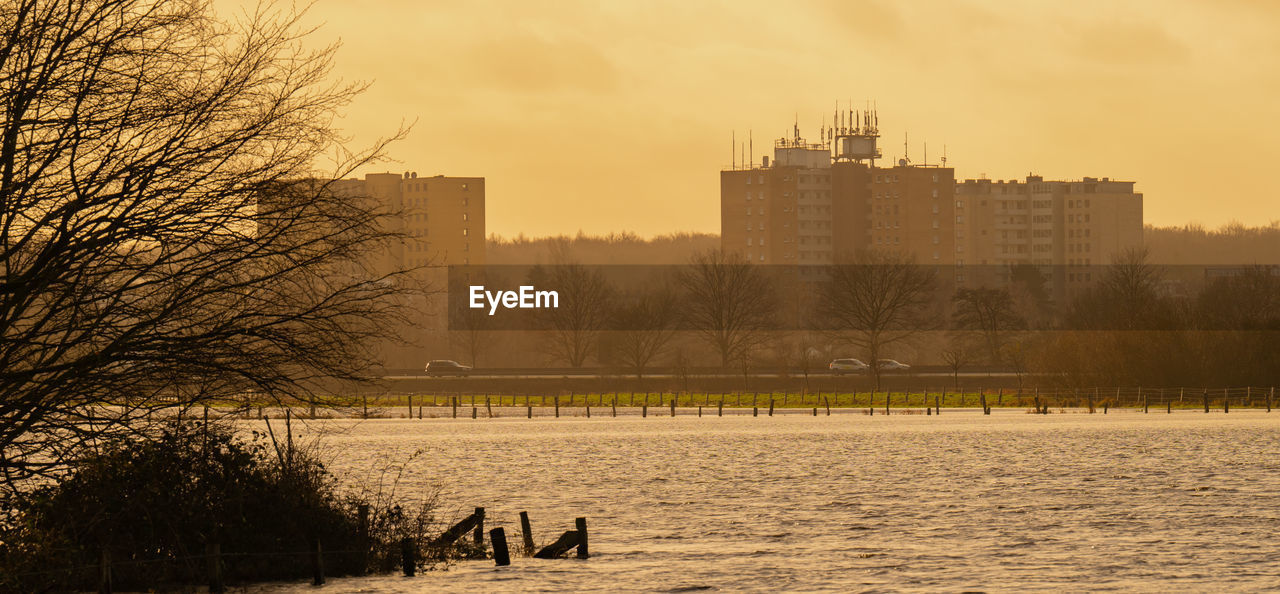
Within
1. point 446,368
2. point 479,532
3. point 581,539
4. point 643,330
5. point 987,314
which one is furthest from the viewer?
point 446,368

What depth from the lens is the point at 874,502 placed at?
4188cm

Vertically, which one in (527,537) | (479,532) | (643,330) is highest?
(643,330)

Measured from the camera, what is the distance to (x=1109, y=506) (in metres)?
39.9

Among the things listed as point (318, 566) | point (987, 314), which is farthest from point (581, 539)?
point (987, 314)

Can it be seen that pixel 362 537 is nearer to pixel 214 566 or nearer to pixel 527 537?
pixel 214 566

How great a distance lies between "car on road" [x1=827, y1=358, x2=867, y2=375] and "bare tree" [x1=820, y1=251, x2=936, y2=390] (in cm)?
207

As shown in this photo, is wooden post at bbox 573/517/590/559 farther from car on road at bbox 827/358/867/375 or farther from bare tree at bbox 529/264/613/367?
bare tree at bbox 529/264/613/367

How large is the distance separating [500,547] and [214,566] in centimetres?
518

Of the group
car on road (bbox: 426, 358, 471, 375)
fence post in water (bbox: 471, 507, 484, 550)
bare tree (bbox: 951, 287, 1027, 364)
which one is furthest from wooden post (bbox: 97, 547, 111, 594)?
bare tree (bbox: 951, 287, 1027, 364)

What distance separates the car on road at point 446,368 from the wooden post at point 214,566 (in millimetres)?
99801

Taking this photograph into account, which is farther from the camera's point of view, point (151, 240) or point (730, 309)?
point (730, 309)

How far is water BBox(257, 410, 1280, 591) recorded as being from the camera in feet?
87.8

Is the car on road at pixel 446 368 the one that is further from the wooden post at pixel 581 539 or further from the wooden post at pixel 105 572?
the wooden post at pixel 105 572

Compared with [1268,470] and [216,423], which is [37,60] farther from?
[1268,470]
